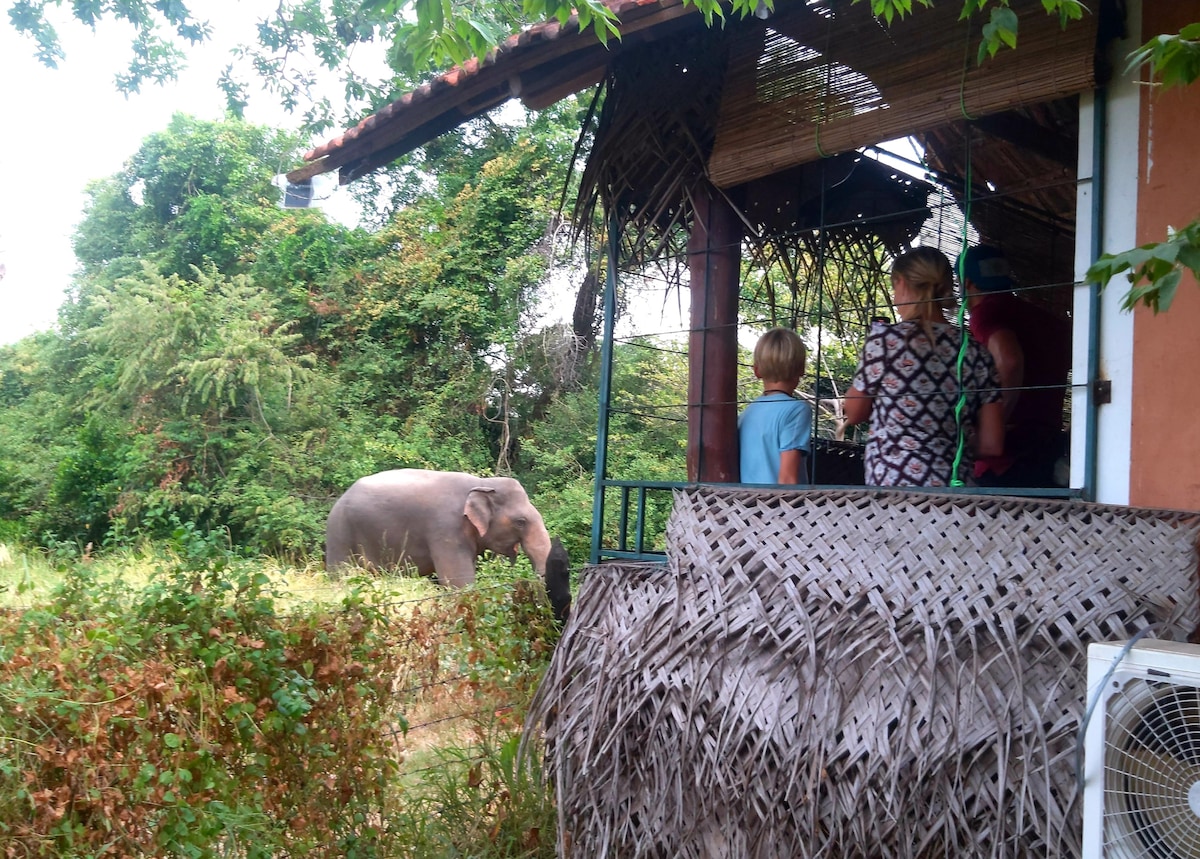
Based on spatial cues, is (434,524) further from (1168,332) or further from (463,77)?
(1168,332)

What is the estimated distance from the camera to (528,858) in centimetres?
411

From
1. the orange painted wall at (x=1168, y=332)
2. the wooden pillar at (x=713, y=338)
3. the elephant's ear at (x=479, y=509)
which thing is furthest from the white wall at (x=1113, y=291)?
the elephant's ear at (x=479, y=509)

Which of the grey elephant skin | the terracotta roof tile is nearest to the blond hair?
the terracotta roof tile

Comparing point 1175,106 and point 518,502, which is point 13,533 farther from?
point 1175,106

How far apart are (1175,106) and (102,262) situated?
2357 cm

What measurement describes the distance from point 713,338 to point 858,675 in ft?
6.08

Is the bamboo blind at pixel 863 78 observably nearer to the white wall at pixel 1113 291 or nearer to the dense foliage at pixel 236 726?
the white wall at pixel 1113 291

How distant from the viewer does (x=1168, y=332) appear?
2936 millimetres

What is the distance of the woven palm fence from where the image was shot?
267 cm

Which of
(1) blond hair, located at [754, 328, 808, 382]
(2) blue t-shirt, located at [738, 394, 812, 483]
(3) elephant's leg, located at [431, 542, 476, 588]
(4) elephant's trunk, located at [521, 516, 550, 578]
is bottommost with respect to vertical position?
(3) elephant's leg, located at [431, 542, 476, 588]

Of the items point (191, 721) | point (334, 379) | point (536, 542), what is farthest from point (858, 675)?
point (334, 379)

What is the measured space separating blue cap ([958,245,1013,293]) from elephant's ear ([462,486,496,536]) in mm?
8449

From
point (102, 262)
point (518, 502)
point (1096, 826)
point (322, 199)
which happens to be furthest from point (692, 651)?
point (102, 262)

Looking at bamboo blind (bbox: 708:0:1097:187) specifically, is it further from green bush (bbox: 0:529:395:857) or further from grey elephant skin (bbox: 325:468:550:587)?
grey elephant skin (bbox: 325:468:550:587)
